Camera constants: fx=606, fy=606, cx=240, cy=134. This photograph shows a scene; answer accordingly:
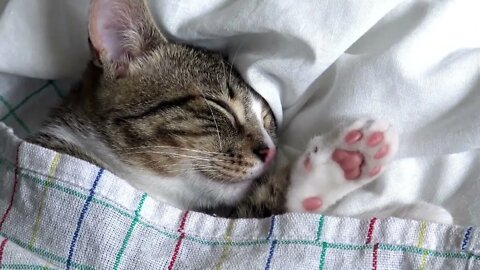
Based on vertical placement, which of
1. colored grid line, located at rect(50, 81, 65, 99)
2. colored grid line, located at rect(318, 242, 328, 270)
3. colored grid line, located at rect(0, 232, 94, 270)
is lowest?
colored grid line, located at rect(0, 232, 94, 270)

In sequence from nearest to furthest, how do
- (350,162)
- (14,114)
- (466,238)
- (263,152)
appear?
(466,238) → (350,162) → (263,152) → (14,114)

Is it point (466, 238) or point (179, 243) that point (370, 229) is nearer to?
point (466, 238)

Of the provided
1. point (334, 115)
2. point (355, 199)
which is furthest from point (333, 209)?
point (334, 115)

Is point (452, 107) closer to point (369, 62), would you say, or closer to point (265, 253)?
point (369, 62)

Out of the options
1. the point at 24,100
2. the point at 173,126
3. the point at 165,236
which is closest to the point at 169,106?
the point at 173,126

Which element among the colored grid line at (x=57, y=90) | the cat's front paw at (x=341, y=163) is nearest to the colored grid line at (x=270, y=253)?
the cat's front paw at (x=341, y=163)

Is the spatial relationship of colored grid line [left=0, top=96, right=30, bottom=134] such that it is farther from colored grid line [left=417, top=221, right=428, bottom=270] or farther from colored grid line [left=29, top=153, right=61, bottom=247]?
colored grid line [left=417, top=221, right=428, bottom=270]

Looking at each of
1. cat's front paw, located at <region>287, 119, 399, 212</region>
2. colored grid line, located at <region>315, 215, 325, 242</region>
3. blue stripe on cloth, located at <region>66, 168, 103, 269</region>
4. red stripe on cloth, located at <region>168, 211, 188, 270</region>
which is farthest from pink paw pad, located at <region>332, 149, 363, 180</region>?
blue stripe on cloth, located at <region>66, 168, 103, 269</region>

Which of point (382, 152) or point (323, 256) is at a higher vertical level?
point (382, 152)
